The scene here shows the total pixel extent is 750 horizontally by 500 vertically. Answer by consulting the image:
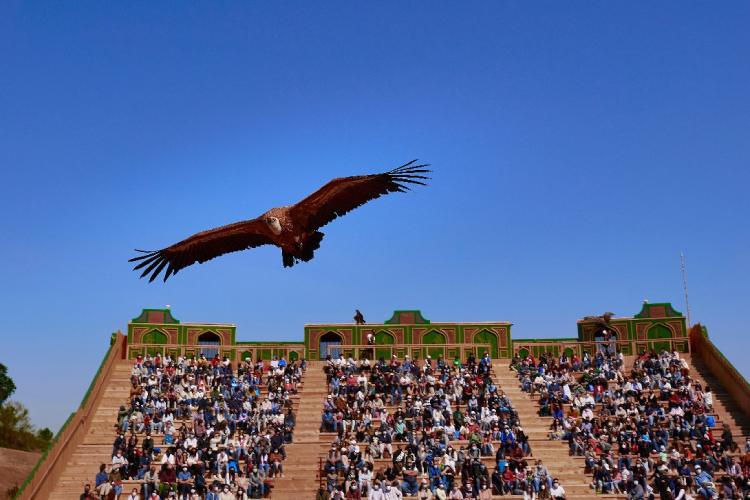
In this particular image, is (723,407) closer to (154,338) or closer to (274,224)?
(274,224)

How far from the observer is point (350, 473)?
23.6m

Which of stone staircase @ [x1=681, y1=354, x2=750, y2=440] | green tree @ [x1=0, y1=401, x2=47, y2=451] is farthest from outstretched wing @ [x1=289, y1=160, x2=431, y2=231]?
green tree @ [x1=0, y1=401, x2=47, y2=451]

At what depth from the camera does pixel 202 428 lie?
27.0 metres

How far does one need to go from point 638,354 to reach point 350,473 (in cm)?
2021

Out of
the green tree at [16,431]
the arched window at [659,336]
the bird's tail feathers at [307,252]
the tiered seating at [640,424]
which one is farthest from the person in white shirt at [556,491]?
the green tree at [16,431]

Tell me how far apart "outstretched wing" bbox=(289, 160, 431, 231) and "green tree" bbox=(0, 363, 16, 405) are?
60.7 meters

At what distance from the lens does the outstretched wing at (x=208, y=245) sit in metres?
16.0

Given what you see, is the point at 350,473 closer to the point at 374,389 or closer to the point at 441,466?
the point at 441,466

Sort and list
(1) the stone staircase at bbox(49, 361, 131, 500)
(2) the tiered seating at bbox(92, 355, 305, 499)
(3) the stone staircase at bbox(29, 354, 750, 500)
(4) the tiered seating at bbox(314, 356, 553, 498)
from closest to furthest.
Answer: (4) the tiered seating at bbox(314, 356, 553, 498)
(2) the tiered seating at bbox(92, 355, 305, 499)
(3) the stone staircase at bbox(29, 354, 750, 500)
(1) the stone staircase at bbox(49, 361, 131, 500)

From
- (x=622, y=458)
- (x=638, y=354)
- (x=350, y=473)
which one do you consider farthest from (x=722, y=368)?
(x=350, y=473)

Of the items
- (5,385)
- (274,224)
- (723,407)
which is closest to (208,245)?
(274,224)

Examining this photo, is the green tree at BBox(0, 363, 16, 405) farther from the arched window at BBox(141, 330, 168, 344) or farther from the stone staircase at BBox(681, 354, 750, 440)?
the stone staircase at BBox(681, 354, 750, 440)

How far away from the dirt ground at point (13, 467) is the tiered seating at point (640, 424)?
24.5 m

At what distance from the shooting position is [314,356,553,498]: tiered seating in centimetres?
2347
